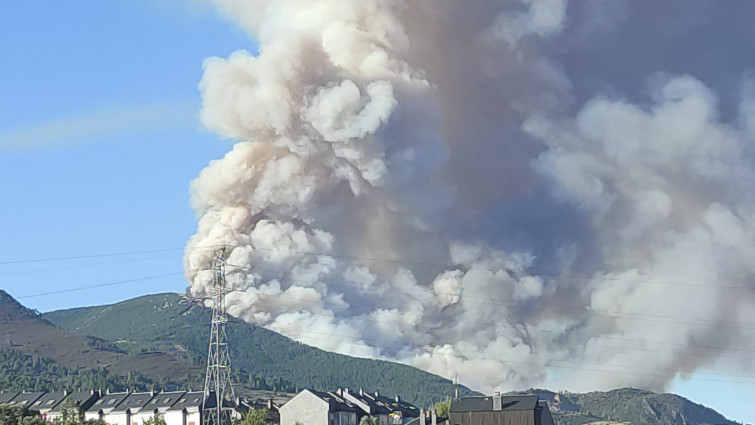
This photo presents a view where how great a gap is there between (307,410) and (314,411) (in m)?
0.95

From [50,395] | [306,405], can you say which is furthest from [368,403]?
[50,395]

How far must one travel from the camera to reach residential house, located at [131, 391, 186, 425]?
16038 centimetres

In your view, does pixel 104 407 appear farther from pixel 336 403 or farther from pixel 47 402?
pixel 336 403

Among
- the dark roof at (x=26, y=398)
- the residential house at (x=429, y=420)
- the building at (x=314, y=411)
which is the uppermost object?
the dark roof at (x=26, y=398)

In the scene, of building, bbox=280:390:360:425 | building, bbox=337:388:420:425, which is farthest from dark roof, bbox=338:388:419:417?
building, bbox=280:390:360:425

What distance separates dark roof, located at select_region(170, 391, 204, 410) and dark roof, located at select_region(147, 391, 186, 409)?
92cm

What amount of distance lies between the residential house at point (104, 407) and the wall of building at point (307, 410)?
39416mm

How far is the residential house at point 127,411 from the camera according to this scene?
167875 mm

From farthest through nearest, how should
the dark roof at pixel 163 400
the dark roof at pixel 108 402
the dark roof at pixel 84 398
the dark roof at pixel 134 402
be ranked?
the dark roof at pixel 84 398 → the dark roof at pixel 108 402 → the dark roof at pixel 134 402 → the dark roof at pixel 163 400

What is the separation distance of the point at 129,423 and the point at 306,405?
1618 inches

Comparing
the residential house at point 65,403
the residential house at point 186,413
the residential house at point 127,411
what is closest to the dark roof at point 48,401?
the residential house at point 65,403

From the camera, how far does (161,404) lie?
540 feet

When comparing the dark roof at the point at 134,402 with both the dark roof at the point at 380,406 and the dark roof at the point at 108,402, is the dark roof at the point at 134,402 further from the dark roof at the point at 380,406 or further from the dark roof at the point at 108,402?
the dark roof at the point at 380,406

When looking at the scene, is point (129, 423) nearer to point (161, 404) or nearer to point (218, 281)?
point (161, 404)
